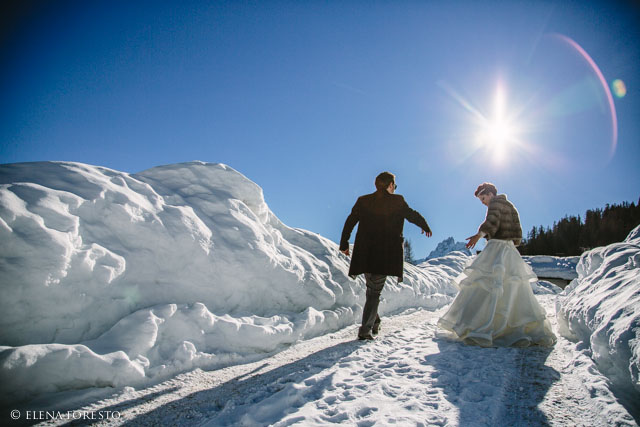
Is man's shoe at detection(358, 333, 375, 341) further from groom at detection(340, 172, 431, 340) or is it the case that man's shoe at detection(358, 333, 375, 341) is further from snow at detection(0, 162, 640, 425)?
snow at detection(0, 162, 640, 425)

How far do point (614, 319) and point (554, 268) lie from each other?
66.8 feet

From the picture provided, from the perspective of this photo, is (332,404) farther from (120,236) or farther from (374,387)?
(120,236)

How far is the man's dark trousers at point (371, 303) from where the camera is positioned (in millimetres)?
4195

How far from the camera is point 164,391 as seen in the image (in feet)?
8.52

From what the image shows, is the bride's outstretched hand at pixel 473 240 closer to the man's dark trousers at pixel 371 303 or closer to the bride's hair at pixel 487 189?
the bride's hair at pixel 487 189

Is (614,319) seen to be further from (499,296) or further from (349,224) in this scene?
(349,224)

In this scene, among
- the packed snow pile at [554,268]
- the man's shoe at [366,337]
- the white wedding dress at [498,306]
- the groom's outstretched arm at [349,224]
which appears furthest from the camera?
the packed snow pile at [554,268]

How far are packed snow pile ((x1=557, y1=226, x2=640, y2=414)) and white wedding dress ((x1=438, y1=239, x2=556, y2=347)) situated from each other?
1.40ft

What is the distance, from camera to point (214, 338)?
11.2ft
